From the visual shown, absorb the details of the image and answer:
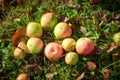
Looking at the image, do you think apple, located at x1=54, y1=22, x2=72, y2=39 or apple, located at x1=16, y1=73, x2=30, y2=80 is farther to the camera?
apple, located at x1=54, y1=22, x2=72, y2=39

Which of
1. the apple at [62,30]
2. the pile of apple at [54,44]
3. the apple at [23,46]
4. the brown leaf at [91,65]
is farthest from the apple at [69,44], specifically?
the apple at [23,46]

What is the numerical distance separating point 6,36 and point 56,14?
2.49 ft

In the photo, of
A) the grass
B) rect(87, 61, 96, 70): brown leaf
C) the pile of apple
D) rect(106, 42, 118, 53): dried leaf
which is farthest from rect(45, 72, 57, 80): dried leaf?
rect(106, 42, 118, 53): dried leaf

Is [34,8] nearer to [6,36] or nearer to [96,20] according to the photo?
[6,36]

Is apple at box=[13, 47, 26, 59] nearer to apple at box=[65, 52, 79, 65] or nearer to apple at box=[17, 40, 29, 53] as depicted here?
apple at box=[17, 40, 29, 53]

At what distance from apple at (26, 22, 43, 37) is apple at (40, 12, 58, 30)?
0.08 meters

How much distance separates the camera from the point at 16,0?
14.9 ft

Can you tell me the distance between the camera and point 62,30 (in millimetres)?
3820

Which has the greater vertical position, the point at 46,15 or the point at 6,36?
the point at 46,15

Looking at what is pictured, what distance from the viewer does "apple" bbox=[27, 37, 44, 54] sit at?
150 inches

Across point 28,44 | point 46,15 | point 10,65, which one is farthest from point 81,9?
point 10,65

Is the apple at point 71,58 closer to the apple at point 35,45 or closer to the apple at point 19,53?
the apple at point 35,45

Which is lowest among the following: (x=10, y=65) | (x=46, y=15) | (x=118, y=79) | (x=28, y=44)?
(x=118, y=79)

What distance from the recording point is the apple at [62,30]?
3.83m
